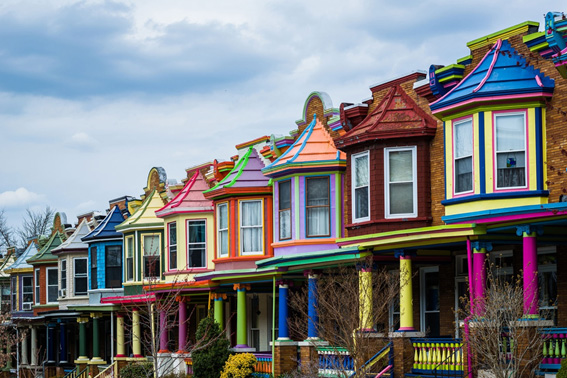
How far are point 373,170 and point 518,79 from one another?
201 inches

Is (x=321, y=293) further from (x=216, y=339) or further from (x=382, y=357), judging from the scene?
(x=216, y=339)

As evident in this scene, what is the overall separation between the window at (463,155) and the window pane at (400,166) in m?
2.11

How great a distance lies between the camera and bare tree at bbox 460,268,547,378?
736 inches

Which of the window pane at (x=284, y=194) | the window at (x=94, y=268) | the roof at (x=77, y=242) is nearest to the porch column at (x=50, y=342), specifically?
the roof at (x=77, y=242)

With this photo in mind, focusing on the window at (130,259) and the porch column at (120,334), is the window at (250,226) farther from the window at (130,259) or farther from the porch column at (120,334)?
the porch column at (120,334)

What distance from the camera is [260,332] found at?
37188mm

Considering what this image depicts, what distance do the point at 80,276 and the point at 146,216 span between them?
851 centimetres

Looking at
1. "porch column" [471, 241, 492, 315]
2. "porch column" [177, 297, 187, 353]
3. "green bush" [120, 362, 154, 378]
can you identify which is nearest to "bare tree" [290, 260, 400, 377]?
"porch column" [471, 241, 492, 315]

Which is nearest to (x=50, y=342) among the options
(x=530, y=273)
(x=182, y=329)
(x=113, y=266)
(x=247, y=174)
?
(x=113, y=266)

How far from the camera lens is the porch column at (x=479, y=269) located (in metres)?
21.4

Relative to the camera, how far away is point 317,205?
29891mm

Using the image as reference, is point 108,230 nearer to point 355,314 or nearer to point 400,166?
point 400,166

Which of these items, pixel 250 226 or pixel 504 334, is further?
pixel 250 226

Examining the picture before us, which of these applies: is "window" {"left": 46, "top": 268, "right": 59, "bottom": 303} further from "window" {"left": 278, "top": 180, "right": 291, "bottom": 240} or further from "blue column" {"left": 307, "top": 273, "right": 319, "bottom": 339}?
"blue column" {"left": 307, "top": 273, "right": 319, "bottom": 339}
